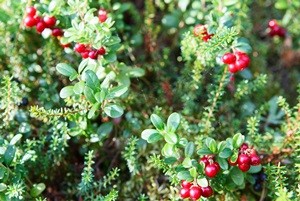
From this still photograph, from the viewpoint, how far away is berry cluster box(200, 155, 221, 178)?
2.38 metres

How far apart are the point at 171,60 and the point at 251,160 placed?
1.57 metres

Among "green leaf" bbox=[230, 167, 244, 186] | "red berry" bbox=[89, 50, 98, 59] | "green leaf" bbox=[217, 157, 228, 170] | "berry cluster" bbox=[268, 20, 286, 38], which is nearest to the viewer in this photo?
"green leaf" bbox=[217, 157, 228, 170]

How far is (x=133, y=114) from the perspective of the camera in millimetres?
3164

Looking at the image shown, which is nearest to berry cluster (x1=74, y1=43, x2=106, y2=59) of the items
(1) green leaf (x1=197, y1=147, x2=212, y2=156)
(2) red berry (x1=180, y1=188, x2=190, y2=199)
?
(1) green leaf (x1=197, y1=147, x2=212, y2=156)

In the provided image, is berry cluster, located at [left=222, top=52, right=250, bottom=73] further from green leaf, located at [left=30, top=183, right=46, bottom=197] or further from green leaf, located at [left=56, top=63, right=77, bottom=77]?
green leaf, located at [left=30, top=183, right=46, bottom=197]

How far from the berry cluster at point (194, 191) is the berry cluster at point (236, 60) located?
699 mm

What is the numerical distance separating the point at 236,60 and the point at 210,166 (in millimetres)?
655

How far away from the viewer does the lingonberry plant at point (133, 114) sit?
2479 millimetres

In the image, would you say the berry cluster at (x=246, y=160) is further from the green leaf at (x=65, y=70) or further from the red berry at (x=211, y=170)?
the green leaf at (x=65, y=70)

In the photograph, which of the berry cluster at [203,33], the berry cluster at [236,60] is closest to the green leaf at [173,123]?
the berry cluster at [236,60]

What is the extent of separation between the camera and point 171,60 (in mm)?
3822

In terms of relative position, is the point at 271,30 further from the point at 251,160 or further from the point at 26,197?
the point at 26,197

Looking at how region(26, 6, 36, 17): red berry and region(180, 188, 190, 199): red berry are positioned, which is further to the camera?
region(26, 6, 36, 17): red berry

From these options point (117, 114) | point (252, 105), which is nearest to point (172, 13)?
point (252, 105)
